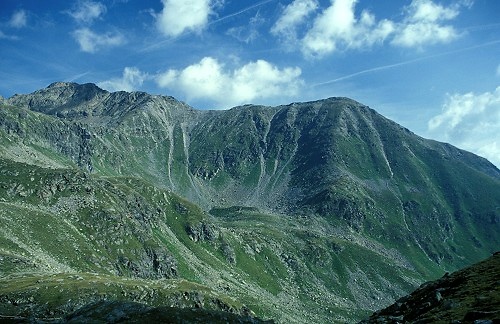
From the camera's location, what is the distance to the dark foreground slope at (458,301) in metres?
27.3

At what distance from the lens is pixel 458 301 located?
32781 mm

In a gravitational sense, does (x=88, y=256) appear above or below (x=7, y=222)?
below

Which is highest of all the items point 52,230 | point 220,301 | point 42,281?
point 52,230

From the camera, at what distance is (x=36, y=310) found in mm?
108188

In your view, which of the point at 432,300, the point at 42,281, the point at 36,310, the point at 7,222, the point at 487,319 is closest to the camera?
the point at 487,319

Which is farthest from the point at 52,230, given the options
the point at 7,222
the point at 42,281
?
the point at 42,281

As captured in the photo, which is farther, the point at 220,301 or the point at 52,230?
the point at 52,230

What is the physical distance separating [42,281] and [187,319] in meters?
78.6

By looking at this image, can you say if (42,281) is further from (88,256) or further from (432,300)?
(432,300)

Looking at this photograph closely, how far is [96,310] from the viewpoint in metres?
67.2

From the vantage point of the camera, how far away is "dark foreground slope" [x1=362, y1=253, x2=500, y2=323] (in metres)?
27.3

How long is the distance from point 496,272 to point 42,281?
393 ft

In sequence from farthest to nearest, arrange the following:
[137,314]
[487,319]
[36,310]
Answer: [36,310], [137,314], [487,319]

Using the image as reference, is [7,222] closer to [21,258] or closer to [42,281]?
[21,258]
